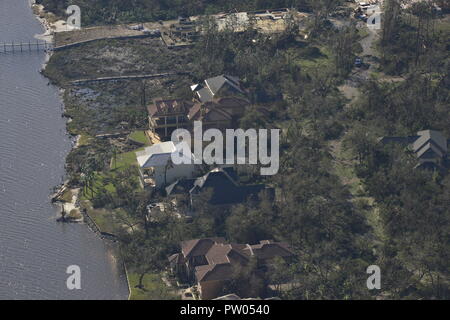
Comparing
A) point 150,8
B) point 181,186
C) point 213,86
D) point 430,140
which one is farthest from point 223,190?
→ point 150,8

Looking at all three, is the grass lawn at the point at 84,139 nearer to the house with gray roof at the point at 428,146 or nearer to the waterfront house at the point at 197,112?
the waterfront house at the point at 197,112

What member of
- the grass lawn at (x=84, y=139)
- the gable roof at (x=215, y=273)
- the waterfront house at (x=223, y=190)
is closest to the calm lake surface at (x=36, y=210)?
the grass lawn at (x=84, y=139)

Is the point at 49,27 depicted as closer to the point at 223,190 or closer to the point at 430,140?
the point at 223,190

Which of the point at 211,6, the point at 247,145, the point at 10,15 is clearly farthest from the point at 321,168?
the point at 10,15

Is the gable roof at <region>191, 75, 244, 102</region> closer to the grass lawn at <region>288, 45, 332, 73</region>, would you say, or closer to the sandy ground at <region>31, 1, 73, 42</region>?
the grass lawn at <region>288, 45, 332, 73</region>

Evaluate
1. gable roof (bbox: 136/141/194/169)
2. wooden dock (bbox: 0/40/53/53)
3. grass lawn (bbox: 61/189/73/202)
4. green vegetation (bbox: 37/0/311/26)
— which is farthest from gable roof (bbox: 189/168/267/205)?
green vegetation (bbox: 37/0/311/26)
